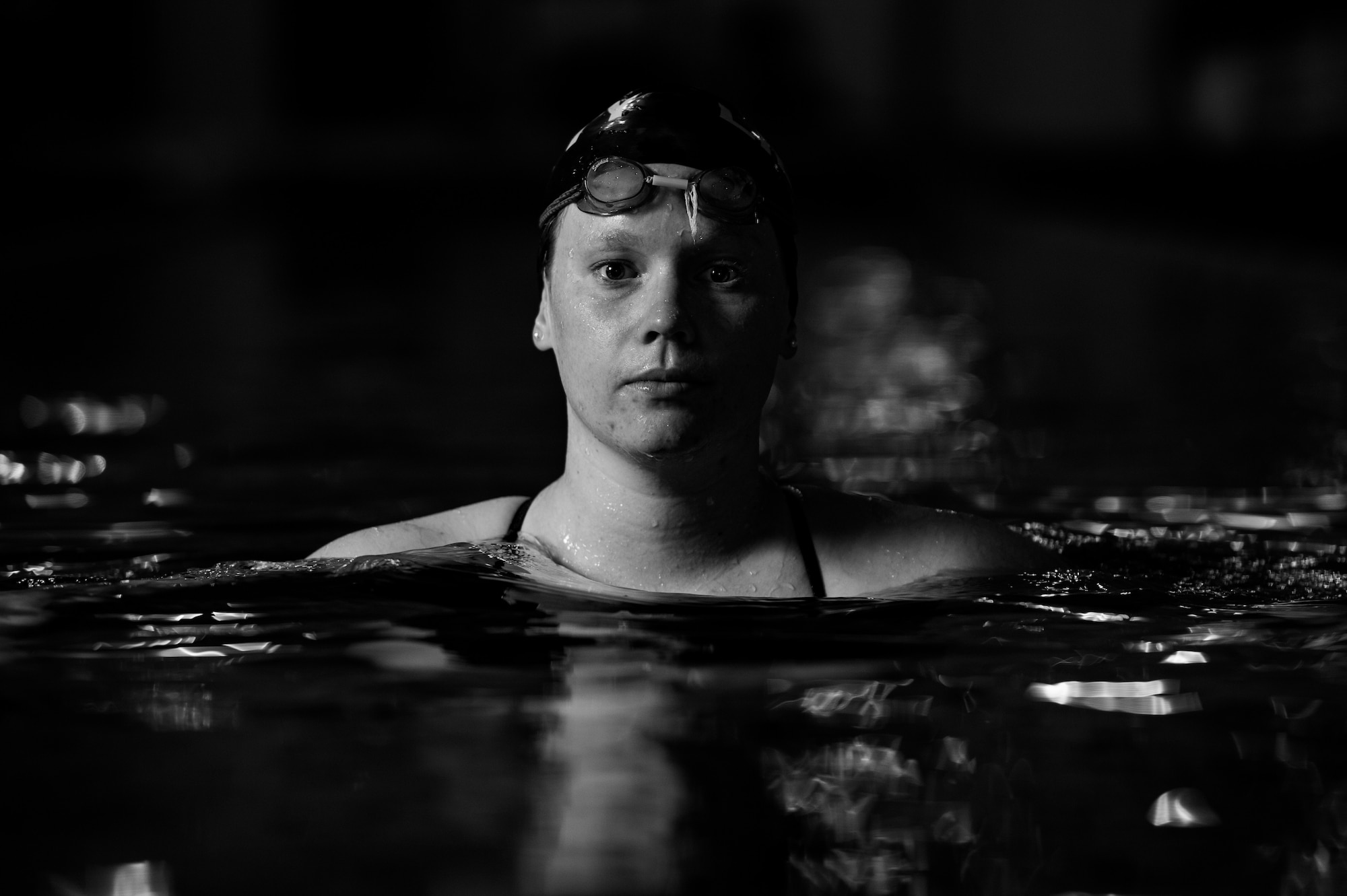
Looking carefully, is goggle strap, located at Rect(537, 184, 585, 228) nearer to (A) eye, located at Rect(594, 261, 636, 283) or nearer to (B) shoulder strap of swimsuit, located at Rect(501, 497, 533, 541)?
(A) eye, located at Rect(594, 261, 636, 283)

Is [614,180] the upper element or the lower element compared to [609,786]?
upper

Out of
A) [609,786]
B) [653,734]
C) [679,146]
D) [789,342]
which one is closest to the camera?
[609,786]

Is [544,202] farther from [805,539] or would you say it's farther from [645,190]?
[805,539]

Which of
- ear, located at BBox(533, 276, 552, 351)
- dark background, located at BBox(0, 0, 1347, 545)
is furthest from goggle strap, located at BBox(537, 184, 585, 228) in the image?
dark background, located at BBox(0, 0, 1347, 545)

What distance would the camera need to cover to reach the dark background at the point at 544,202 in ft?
24.3

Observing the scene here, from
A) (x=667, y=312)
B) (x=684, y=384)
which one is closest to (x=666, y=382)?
(x=684, y=384)

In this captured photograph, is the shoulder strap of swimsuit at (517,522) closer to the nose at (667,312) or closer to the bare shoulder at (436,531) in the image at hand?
the bare shoulder at (436,531)

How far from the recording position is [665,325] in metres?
3.35

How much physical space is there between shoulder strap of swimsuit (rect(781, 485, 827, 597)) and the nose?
1.96ft

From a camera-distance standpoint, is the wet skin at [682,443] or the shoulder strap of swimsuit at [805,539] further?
the shoulder strap of swimsuit at [805,539]

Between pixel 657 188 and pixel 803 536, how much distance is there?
86cm

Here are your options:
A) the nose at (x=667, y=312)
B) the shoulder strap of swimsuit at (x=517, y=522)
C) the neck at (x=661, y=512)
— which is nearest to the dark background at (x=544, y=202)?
the shoulder strap of swimsuit at (x=517, y=522)

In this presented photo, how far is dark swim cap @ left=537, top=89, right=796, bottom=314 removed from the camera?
140 inches

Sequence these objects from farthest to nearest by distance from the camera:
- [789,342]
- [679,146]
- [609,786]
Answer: [789,342] → [679,146] → [609,786]
